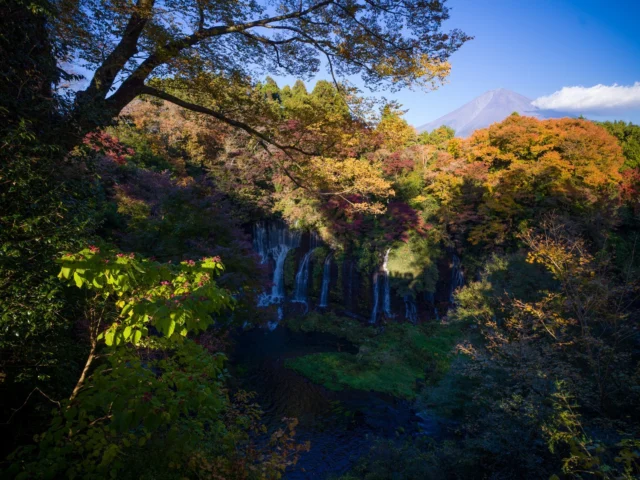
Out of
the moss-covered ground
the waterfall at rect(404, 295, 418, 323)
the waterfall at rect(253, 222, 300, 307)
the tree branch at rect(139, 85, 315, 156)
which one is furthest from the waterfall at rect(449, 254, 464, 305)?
the tree branch at rect(139, 85, 315, 156)

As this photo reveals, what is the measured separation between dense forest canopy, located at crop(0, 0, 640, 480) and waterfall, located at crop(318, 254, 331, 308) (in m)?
3.47

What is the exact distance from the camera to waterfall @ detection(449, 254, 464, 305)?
19.2m

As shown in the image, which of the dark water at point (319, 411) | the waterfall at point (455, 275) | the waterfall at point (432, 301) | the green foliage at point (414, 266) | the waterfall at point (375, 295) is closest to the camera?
the dark water at point (319, 411)

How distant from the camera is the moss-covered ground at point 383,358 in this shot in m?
13.0

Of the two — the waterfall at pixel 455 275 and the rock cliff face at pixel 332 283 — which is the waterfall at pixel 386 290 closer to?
the rock cliff face at pixel 332 283

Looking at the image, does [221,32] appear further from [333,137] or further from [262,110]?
[333,137]

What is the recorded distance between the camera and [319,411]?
11.2 m

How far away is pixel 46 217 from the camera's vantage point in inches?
115

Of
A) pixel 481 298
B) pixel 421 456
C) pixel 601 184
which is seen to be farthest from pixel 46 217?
pixel 601 184

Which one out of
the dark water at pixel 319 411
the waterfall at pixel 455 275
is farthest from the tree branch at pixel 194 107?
the waterfall at pixel 455 275

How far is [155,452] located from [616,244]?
19.4 metres

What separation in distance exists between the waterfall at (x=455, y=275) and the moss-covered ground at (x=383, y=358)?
2697 millimetres

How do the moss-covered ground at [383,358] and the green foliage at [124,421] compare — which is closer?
the green foliage at [124,421]

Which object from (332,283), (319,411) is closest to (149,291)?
(319,411)
